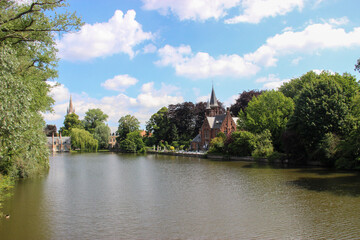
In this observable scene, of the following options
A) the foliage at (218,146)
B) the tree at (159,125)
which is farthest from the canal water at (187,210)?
the tree at (159,125)

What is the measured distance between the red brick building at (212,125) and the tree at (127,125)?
24878 mm

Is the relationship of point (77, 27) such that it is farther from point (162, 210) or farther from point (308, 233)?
point (308, 233)

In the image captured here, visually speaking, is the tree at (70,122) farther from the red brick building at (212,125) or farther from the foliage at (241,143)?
the foliage at (241,143)

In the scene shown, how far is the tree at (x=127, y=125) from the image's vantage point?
8125 cm

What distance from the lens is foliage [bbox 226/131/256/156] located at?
133 feet

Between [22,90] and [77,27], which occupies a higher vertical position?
[77,27]

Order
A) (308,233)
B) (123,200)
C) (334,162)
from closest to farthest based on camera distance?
(308,233) < (123,200) < (334,162)

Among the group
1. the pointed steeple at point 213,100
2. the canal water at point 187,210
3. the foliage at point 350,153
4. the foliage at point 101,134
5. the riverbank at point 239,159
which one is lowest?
the canal water at point 187,210

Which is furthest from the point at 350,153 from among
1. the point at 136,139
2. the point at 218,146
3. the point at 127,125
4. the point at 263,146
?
the point at 127,125

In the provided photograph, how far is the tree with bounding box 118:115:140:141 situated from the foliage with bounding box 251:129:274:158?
4938 cm

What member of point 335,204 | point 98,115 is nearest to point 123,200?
point 335,204

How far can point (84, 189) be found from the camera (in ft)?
63.2

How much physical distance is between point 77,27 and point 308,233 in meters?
12.8

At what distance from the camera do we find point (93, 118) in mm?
93938
